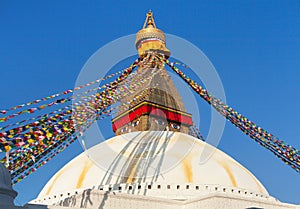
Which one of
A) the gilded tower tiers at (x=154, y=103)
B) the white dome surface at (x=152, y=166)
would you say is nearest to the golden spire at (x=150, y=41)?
the gilded tower tiers at (x=154, y=103)

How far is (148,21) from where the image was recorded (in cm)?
2372

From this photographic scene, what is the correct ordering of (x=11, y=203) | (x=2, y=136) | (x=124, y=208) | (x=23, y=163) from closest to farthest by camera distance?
1. (x=2, y=136)
2. (x=11, y=203)
3. (x=23, y=163)
4. (x=124, y=208)

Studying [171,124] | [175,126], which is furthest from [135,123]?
[175,126]

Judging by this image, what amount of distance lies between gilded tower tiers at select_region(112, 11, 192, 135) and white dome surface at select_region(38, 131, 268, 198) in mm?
2804

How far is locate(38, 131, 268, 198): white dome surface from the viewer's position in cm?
1448

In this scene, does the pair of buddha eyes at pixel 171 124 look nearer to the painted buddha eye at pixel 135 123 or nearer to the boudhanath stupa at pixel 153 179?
the painted buddha eye at pixel 135 123

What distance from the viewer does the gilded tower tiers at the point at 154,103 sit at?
1953cm

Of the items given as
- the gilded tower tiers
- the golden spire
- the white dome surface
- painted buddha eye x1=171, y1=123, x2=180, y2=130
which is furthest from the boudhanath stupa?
the golden spire

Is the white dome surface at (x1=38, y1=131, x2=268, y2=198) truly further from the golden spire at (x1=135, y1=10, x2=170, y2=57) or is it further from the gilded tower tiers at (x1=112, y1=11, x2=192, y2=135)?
the golden spire at (x1=135, y1=10, x2=170, y2=57)

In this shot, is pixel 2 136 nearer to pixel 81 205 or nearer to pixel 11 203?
pixel 11 203

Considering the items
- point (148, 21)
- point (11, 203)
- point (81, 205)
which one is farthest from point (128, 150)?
point (148, 21)

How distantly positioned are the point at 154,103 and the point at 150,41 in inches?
144

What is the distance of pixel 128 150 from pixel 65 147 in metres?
2.45

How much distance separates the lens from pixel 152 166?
1457 cm
